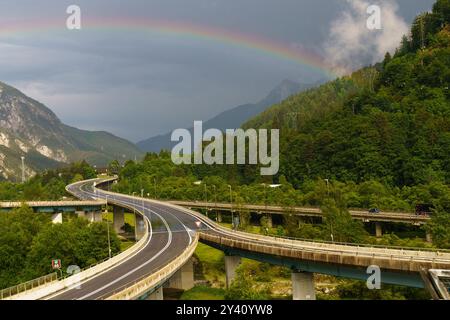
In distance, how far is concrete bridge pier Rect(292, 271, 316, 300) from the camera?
6175 centimetres

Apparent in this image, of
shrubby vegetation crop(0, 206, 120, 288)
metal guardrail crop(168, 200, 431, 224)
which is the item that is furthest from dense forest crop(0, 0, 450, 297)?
metal guardrail crop(168, 200, 431, 224)

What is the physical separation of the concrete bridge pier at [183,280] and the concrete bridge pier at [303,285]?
854 inches

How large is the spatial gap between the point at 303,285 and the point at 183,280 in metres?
23.7

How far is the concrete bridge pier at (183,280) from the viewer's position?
78688 mm

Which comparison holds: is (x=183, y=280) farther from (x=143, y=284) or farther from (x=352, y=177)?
(x=352, y=177)

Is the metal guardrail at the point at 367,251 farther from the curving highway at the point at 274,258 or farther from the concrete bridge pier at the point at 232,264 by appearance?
the concrete bridge pier at the point at 232,264

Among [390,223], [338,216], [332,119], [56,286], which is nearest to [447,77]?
[332,119]

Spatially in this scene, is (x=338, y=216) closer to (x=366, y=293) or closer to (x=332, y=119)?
(x=366, y=293)

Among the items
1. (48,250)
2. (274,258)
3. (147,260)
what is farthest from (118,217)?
(274,258)

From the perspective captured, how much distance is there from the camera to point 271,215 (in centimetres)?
13475

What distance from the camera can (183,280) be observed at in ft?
259

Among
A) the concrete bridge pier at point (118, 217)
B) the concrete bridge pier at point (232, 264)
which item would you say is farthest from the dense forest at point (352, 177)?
the concrete bridge pier at point (118, 217)

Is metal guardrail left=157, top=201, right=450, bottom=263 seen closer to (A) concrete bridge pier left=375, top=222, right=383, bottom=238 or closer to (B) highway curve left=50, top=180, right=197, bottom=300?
(B) highway curve left=50, top=180, right=197, bottom=300
